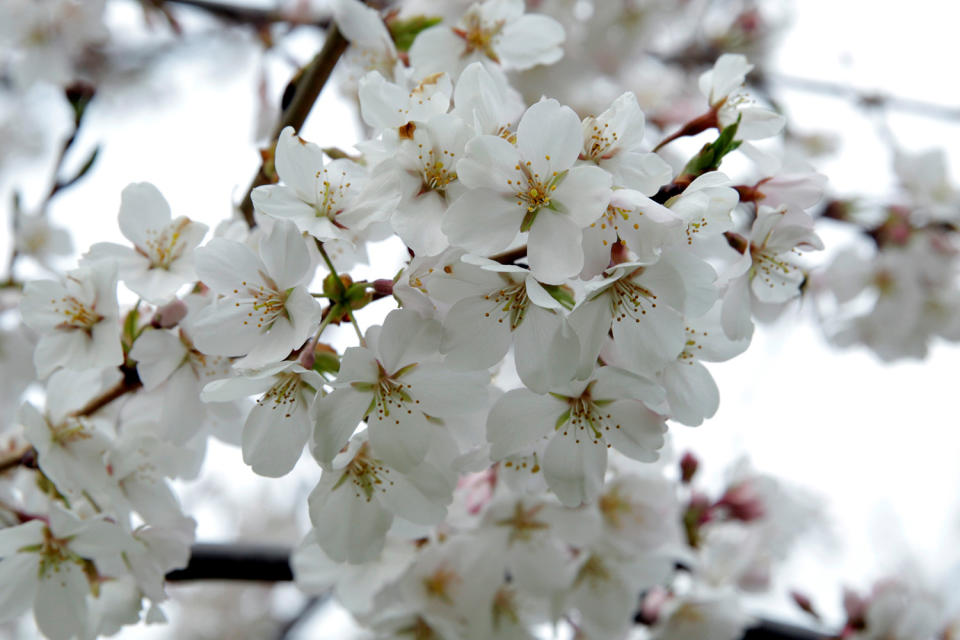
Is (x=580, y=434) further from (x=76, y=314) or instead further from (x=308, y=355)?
(x=76, y=314)

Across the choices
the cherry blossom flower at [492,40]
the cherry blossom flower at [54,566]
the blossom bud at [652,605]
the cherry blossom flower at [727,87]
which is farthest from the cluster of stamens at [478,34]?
the blossom bud at [652,605]

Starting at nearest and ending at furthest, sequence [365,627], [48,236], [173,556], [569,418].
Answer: [569,418], [173,556], [365,627], [48,236]

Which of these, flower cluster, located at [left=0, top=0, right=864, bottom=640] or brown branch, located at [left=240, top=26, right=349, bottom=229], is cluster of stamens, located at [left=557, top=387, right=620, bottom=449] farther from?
brown branch, located at [left=240, top=26, right=349, bottom=229]

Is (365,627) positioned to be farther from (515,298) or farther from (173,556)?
(515,298)

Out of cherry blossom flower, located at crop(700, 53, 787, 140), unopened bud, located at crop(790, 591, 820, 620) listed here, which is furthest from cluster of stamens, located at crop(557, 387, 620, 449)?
unopened bud, located at crop(790, 591, 820, 620)

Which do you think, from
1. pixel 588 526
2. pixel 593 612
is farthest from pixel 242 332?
pixel 593 612

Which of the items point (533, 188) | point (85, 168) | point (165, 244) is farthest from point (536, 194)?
point (85, 168)

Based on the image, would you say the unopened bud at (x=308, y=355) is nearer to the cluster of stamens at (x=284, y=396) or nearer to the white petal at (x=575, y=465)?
the cluster of stamens at (x=284, y=396)
